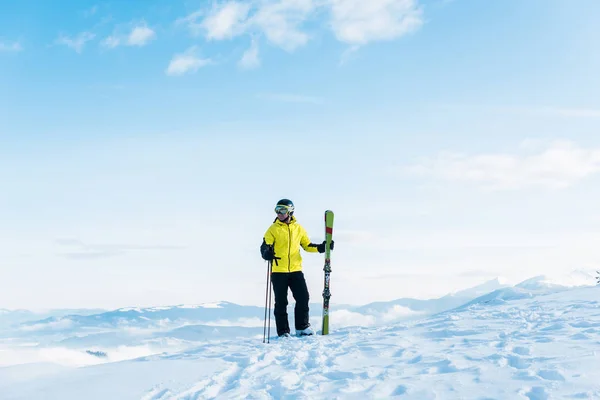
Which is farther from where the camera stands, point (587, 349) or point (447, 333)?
point (447, 333)

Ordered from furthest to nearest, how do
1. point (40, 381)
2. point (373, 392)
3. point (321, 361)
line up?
point (321, 361)
point (40, 381)
point (373, 392)

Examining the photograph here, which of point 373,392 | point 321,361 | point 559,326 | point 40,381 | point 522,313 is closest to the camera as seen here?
point 373,392

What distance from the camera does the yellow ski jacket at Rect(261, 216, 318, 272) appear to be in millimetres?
10289

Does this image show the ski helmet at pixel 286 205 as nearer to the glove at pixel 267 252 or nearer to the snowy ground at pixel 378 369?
the glove at pixel 267 252

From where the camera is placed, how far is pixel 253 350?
835 centimetres

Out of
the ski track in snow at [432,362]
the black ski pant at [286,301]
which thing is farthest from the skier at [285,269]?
the ski track in snow at [432,362]

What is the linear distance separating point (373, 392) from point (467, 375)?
42.6 inches

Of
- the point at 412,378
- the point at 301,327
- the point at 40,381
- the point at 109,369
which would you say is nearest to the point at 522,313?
the point at 301,327

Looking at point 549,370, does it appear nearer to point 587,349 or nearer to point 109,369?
point 587,349

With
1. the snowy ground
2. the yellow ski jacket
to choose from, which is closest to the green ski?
the yellow ski jacket

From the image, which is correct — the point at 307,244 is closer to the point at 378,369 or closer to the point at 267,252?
the point at 267,252

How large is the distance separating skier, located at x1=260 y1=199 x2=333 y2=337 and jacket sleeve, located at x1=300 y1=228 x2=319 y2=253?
0.99ft

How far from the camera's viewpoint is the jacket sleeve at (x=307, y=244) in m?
10.7

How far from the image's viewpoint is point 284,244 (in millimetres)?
10289
